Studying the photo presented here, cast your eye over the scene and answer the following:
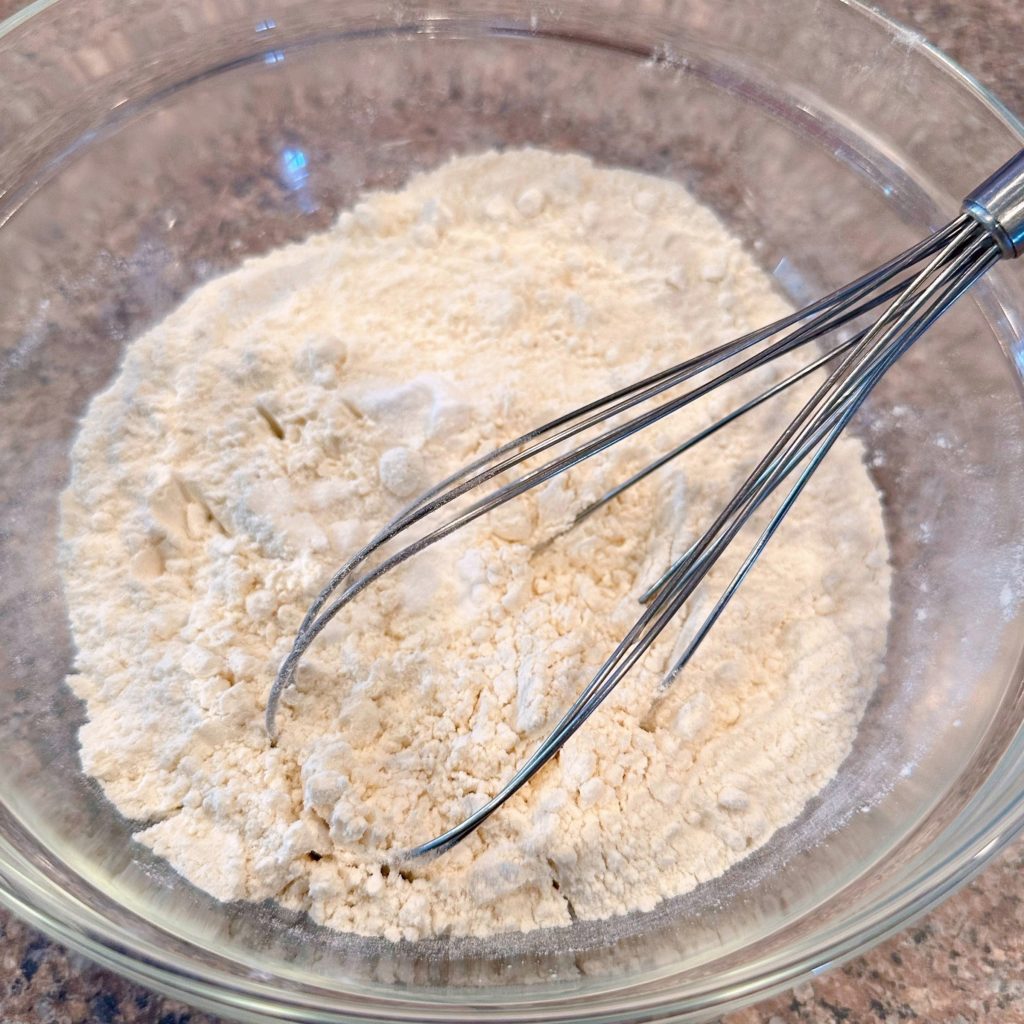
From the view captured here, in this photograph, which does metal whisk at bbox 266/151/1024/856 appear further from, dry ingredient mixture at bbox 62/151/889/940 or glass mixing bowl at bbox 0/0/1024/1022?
glass mixing bowl at bbox 0/0/1024/1022

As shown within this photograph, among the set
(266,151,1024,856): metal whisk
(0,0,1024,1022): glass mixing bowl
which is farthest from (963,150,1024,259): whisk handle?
(0,0,1024,1022): glass mixing bowl

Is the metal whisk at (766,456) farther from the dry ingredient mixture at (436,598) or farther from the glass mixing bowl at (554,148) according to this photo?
the glass mixing bowl at (554,148)

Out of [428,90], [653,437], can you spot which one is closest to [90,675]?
[653,437]

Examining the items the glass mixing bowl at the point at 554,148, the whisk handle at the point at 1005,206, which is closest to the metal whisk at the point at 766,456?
the whisk handle at the point at 1005,206

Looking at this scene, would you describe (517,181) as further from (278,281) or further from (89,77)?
(89,77)
